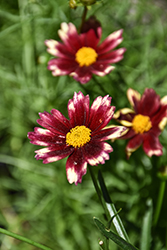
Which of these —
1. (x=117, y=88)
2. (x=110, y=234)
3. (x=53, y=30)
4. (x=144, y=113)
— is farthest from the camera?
(x=53, y=30)

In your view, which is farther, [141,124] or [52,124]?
[141,124]

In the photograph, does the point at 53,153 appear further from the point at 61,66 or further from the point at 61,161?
the point at 61,161

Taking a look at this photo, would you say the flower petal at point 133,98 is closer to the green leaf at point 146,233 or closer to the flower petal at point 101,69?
the flower petal at point 101,69

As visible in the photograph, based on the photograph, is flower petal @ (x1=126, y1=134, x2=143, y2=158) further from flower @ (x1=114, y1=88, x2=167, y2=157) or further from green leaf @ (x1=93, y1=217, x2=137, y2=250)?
green leaf @ (x1=93, y1=217, x2=137, y2=250)

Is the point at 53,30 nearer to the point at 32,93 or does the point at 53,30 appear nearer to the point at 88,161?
the point at 32,93

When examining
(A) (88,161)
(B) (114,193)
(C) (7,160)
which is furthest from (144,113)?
(C) (7,160)

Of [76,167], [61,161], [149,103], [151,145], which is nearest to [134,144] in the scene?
[151,145]
